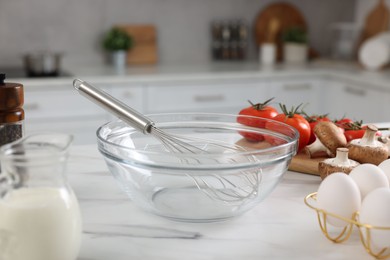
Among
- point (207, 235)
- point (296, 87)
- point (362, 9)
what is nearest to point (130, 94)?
Answer: point (296, 87)

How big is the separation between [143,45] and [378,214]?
2758 mm

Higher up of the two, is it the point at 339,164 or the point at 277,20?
the point at 277,20

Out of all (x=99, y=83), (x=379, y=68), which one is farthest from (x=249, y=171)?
(x=379, y=68)

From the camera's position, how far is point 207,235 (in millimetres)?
853

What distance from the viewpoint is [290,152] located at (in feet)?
3.07

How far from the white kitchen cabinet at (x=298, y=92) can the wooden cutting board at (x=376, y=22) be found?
61 centimetres

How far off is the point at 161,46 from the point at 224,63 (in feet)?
1.33

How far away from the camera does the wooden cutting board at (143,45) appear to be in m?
3.34

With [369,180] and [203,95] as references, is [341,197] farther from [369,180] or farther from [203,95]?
[203,95]

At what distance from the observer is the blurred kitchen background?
3.16m

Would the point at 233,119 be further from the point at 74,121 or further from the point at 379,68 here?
the point at 379,68

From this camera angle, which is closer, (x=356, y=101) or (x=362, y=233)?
(x=362, y=233)

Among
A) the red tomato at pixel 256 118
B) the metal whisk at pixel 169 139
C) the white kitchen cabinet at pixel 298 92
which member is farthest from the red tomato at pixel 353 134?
the white kitchen cabinet at pixel 298 92

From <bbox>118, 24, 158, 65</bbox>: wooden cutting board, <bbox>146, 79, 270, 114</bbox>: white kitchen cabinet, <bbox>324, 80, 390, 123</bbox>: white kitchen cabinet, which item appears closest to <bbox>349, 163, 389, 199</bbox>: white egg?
<bbox>324, 80, 390, 123</bbox>: white kitchen cabinet
